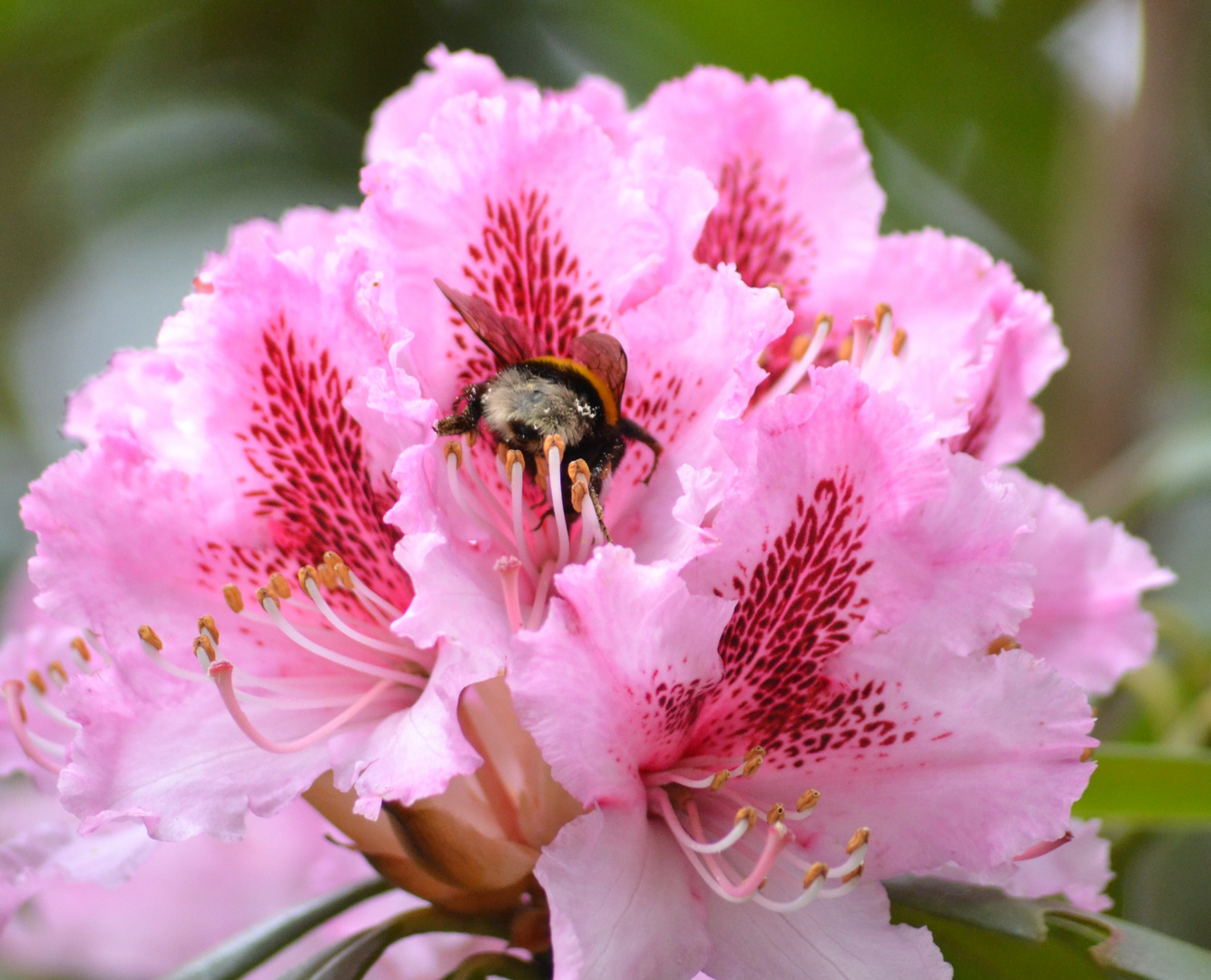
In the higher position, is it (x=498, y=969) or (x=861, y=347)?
(x=861, y=347)

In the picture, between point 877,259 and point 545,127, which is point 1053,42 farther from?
point 545,127

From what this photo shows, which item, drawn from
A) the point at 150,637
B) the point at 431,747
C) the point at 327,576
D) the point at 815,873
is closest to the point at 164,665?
the point at 150,637

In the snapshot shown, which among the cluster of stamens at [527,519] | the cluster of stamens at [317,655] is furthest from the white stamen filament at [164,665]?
the cluster of stamens at [527,519]

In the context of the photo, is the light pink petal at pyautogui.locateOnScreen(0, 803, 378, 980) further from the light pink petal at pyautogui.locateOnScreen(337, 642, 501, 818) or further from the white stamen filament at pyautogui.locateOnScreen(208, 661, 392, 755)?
the light pink petal at pyautogui.locateOnScreen(337, 642, 501, 818)

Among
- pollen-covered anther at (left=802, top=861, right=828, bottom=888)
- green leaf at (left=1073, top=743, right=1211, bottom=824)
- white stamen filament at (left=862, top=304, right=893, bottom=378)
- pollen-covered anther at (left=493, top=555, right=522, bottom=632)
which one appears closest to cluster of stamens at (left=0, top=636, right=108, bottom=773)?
pollen-covered anther at (left=493, top=555, right=522, bottom=632)

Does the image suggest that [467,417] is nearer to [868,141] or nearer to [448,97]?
[448,97]

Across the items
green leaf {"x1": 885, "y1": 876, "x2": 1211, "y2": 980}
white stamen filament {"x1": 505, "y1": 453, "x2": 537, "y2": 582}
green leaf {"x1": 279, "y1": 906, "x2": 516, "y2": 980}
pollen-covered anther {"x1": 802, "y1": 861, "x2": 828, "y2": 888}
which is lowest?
green leaf {"x1": 885, "y1": 876, "x2": 1211, "y2": 980}
